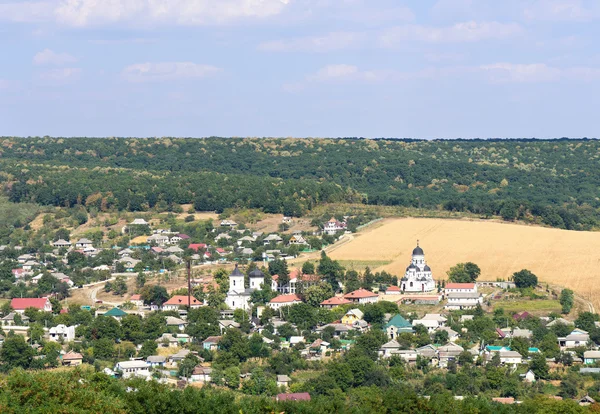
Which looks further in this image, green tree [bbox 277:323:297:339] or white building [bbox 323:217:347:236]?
white building [bbox 323:217:347:236]

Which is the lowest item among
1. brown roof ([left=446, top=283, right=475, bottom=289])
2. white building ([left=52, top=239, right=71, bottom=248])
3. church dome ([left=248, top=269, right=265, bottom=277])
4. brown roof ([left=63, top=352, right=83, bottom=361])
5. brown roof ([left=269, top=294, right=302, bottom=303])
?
brown roof ([left=63, top=352, right=83, bottom=361])

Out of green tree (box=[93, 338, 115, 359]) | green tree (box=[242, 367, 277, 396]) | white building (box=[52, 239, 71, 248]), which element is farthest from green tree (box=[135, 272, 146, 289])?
green tree (box=[242, 367, 277, 396])

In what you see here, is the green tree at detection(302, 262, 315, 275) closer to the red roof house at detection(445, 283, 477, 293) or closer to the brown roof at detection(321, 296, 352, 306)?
the brown roof at detection(321, 296, 352, 306)

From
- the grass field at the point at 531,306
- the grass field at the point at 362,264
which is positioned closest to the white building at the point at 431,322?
the grass field at the point at 531,306

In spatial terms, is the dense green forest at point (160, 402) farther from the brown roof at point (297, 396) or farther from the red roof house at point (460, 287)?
the red roof house at point (460, 287)

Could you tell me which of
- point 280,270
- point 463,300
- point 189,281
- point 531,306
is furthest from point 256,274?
point 531,306

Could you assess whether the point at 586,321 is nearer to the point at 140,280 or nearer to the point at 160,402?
the point at 140,280
